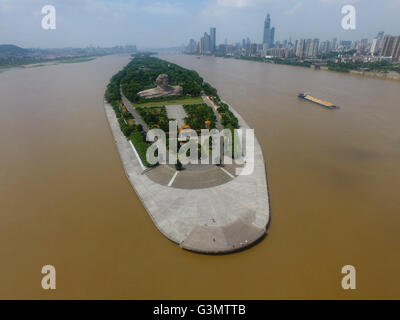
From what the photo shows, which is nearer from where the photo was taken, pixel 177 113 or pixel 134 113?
pixel 177 113

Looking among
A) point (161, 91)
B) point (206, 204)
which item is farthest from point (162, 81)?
point (206, 204)

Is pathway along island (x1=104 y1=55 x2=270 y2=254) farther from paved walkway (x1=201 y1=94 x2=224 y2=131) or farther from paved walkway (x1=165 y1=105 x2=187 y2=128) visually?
paved walkway (x1=165 y1=105 x2=187 y2=128)

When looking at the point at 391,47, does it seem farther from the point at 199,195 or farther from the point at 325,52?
the point at 199,195

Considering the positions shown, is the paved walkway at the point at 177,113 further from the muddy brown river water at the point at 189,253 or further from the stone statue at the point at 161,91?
the muddy brown river water at the point at 189,253
